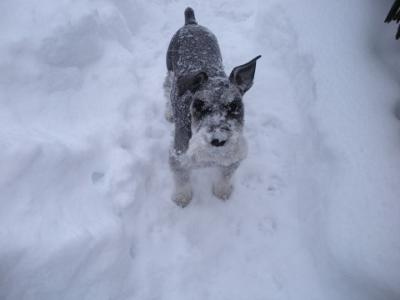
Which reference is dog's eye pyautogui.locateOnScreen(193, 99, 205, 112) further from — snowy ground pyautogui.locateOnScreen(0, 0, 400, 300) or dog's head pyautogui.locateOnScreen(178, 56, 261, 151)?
snowy ground pyautogui.locateOnScreen(0, 0, 400, 300)

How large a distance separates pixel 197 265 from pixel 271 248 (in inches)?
41.3

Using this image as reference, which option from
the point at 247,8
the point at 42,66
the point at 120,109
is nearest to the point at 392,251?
the point at 120,109

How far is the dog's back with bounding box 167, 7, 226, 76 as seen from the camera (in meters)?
4.09

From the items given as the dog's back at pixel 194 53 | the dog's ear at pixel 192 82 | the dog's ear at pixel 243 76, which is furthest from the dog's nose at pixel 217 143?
the dog's back at pixel 194 53

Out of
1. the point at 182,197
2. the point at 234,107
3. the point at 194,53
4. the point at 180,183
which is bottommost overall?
the point at 182,197

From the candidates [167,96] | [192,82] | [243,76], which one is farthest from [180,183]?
[167,96]

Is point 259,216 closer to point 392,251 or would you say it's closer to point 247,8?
point 392,251

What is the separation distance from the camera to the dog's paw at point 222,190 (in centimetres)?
411

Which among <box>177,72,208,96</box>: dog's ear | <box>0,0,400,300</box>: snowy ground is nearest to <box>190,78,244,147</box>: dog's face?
<box>177,72,208,96</box>: dog's ear

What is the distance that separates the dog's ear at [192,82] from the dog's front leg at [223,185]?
3.87 ft

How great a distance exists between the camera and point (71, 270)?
3125mm

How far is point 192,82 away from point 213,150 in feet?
3.00

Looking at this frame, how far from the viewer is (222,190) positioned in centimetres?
414

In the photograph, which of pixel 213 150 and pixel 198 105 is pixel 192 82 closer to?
pixel 198 105
